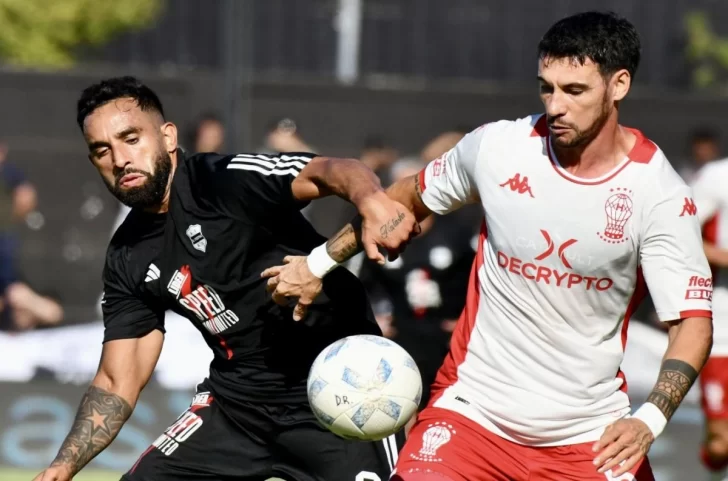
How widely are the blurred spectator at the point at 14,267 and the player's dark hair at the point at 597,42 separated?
6.44m

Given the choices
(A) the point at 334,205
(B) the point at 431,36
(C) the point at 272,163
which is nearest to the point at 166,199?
(C) the point at 272,163

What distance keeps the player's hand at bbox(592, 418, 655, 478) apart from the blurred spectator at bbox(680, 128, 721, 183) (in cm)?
720

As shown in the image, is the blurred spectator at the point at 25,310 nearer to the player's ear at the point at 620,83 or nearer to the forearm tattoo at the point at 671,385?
the player's ear at the point at 620,83

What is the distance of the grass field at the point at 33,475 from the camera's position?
8406 mm

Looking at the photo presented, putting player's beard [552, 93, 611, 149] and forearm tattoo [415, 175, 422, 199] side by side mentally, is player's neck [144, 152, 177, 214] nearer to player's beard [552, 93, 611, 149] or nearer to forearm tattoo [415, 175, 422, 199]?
forearm tattoo [415, 175, 422, 199]

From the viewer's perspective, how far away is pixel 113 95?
17.3ft

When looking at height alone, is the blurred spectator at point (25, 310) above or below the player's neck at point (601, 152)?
below

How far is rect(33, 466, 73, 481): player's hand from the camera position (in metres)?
4.95

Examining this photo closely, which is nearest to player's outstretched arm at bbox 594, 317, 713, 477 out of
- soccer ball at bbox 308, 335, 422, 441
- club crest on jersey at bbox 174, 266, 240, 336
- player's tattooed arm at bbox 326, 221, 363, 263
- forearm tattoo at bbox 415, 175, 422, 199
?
soccer ball at bbox 308, 335, 422, 441

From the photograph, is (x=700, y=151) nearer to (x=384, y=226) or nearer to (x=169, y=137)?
(x=169, y=137)

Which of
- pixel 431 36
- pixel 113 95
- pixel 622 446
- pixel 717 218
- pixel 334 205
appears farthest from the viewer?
pixel 431 36

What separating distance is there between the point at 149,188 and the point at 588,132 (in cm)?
179

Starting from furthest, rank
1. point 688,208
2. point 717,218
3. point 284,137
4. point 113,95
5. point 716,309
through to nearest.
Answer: point 284,137 < point 716,309 < point 717,218 < point 113,95 < point 688,208

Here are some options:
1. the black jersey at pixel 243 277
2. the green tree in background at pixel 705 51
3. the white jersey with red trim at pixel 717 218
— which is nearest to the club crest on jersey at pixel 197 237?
the black jersey at pixel 243 277
